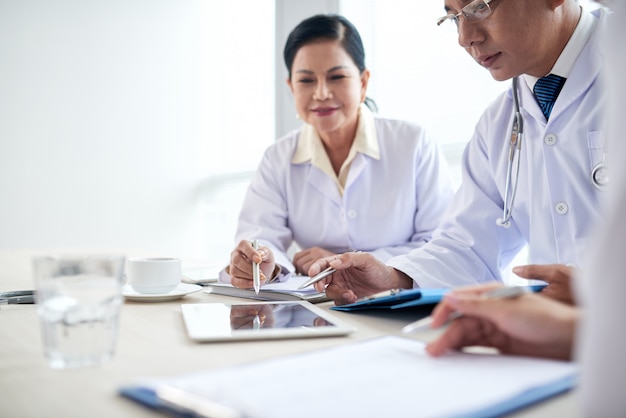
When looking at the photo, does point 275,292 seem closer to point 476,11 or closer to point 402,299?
point 402,299

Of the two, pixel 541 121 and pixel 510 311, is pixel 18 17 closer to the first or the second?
pixel 541 121

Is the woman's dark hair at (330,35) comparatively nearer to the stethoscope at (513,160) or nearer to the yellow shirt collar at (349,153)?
the yellow shirt collar at (349,153)

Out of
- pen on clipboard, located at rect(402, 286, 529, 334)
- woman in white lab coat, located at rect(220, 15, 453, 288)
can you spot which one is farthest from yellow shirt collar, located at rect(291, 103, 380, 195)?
pen on clipboard, located at rect(402, 286, 529, 334)

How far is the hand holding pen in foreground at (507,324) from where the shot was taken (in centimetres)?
62

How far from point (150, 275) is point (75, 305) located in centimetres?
54

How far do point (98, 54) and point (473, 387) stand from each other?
433 cm

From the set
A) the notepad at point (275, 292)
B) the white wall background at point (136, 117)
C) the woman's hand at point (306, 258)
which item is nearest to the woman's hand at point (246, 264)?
the notepad at point (275, 292)

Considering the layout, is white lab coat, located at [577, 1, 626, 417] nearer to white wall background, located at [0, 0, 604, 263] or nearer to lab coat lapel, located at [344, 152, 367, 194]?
lab coat lapel, located at [344, 152, 367, 194]

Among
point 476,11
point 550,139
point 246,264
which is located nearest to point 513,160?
point 550,139

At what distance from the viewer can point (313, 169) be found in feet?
6.98

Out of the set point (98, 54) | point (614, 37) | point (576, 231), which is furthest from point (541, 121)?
point (98, 54)

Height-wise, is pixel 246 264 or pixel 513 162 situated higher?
pixel 513 162

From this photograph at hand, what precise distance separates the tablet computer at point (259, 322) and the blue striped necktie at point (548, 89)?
739 millimetres

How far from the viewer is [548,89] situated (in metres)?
1.37
